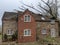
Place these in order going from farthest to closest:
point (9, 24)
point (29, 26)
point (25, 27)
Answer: point (9, 24) < point (29, 26) < point (25, 27)

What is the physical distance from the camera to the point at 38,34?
1679 inches

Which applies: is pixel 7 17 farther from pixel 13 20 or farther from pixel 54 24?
pixel 54 24

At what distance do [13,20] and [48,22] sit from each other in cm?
873

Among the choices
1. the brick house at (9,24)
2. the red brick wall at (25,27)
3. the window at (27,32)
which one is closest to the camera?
the red brick wall at (25,27)

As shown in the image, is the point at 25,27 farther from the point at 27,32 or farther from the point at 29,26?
the point at 27,32

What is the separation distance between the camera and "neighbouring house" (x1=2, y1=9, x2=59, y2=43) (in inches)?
1519

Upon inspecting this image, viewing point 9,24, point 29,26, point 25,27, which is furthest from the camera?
point 9,24

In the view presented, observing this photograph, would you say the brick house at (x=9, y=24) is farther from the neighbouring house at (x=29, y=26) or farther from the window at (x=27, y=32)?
the window at (x=27, y=32)

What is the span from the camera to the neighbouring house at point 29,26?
3859cm

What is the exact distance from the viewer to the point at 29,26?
39.3 m

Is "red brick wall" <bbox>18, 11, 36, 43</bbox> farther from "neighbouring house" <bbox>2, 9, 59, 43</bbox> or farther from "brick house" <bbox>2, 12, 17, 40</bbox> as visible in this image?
"brick house" <bbox>2, 12, 17, 40</bbox>

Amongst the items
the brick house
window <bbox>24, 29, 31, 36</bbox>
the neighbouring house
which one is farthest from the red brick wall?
the brick house

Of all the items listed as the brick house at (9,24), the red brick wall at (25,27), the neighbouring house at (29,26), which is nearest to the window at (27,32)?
the neighbouring house at (29,26)

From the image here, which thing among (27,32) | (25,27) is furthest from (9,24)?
(27,32)
